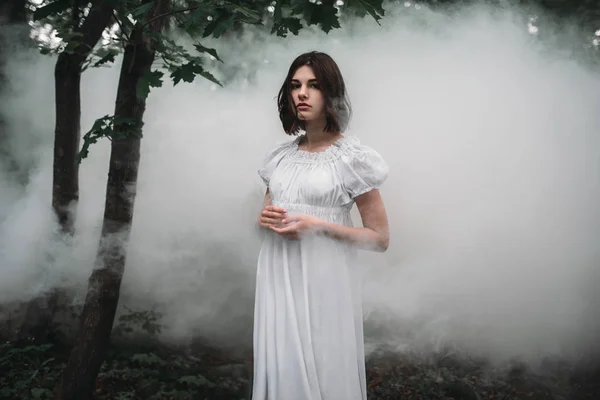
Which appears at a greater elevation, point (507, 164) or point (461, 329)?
point (507, 164)

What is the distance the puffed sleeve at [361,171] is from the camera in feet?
6.90

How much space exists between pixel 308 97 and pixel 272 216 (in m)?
0.50

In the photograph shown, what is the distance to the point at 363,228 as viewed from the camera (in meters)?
2.13

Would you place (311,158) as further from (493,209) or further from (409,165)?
(493,209)

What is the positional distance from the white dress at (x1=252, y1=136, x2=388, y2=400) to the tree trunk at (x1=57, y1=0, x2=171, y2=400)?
1289 millimetres

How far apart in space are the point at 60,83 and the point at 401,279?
2538 mm

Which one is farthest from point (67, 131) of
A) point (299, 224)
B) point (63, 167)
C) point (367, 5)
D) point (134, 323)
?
point (367, 5)

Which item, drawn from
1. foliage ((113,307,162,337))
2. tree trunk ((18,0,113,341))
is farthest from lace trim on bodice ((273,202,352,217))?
tree trunk ((18,0,113,341))

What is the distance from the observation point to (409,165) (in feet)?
10.9

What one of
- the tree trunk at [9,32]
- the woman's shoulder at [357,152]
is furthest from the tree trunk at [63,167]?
the woman's shoulder at [357,152]

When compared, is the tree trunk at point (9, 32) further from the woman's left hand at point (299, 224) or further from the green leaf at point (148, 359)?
the woman's left hand at point (299, 224)

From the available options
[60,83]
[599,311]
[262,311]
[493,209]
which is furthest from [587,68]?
[60,83]

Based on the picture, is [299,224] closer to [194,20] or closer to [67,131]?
[194,20]

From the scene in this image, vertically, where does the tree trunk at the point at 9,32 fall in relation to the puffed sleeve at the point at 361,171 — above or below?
above
